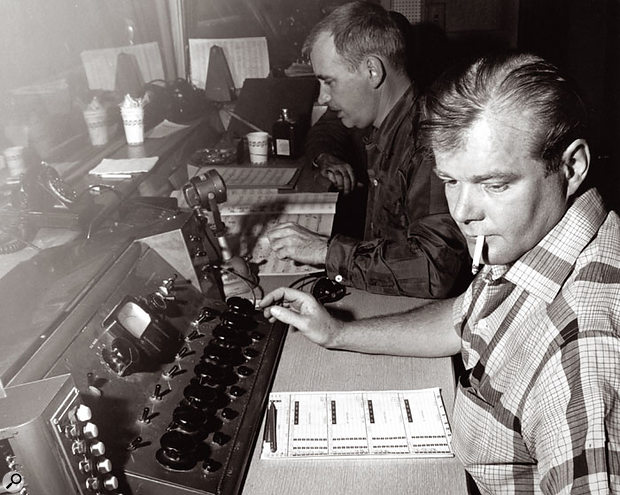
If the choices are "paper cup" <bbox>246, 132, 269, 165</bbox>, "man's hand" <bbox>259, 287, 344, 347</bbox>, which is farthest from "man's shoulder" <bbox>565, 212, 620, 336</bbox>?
"paper cup" <bbox>246, 132, 269, 165</bbox>

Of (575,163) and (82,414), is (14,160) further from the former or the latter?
(575,163)

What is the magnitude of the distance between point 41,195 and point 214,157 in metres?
1.10

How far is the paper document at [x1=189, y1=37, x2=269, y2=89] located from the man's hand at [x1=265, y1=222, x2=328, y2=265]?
1619 mm

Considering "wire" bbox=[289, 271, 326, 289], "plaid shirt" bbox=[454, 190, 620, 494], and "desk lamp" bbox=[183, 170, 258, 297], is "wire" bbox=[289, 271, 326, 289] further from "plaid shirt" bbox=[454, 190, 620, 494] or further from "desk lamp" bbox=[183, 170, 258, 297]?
"plaid shirt" bbox=[454, 190, 620, 494]

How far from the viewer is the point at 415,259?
159cm

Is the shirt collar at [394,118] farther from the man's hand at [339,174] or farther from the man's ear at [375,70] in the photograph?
the man's hand at [339,174]

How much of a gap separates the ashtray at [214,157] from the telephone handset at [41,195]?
3.28 feet

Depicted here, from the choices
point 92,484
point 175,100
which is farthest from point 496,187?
point 175,100

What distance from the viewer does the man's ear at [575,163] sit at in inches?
35.6

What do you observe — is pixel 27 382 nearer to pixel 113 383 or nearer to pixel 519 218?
pixel 113 383

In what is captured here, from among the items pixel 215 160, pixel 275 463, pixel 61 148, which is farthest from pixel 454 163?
pixel 215 160

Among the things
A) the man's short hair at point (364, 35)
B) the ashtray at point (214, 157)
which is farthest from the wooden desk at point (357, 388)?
the ashtray at point (214, 157)

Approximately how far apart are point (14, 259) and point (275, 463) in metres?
0.75

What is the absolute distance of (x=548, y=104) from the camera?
2.89ft
